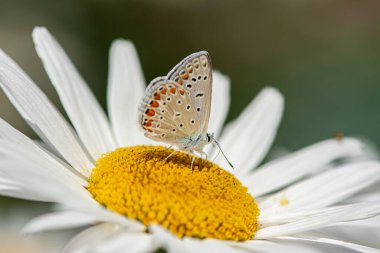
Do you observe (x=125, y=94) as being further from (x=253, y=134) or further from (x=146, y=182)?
(x=146, y=182)

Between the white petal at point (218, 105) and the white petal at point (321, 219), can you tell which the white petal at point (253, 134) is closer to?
the white petal at point (218, 105)

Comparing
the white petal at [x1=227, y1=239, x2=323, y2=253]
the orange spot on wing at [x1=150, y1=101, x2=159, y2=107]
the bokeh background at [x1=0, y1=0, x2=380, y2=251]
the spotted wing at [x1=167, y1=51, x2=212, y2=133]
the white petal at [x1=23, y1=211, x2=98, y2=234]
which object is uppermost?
the bokeh background at [x1=0, y1=0, x2=380, y2=251]

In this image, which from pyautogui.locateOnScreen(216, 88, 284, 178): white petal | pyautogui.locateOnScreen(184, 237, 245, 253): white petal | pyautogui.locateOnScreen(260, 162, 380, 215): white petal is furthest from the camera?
pyautogui.locateOnScreen(216, 88, 284, 178): white petal

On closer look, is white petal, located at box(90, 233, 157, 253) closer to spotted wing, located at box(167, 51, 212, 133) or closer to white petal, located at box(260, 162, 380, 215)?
spotted wing, located at box(167, 51, 212, 133)

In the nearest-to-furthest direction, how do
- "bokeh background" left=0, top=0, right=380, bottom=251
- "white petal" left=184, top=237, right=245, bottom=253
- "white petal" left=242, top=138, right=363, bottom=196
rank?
1. "white petal" left=184, top=237, right=245, bottom=253
2. "white petal" left=242, top=138, right=363, bottom=196
3. "bokeh background" left=0, top=0, right=380, bottom=251

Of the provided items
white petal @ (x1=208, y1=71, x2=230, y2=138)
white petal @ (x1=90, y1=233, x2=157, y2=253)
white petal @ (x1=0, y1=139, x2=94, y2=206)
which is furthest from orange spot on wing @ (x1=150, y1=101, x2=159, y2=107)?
white petal @ (x1=208, y1=71, x2=230, y2=138)

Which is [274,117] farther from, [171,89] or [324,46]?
[324,46]
